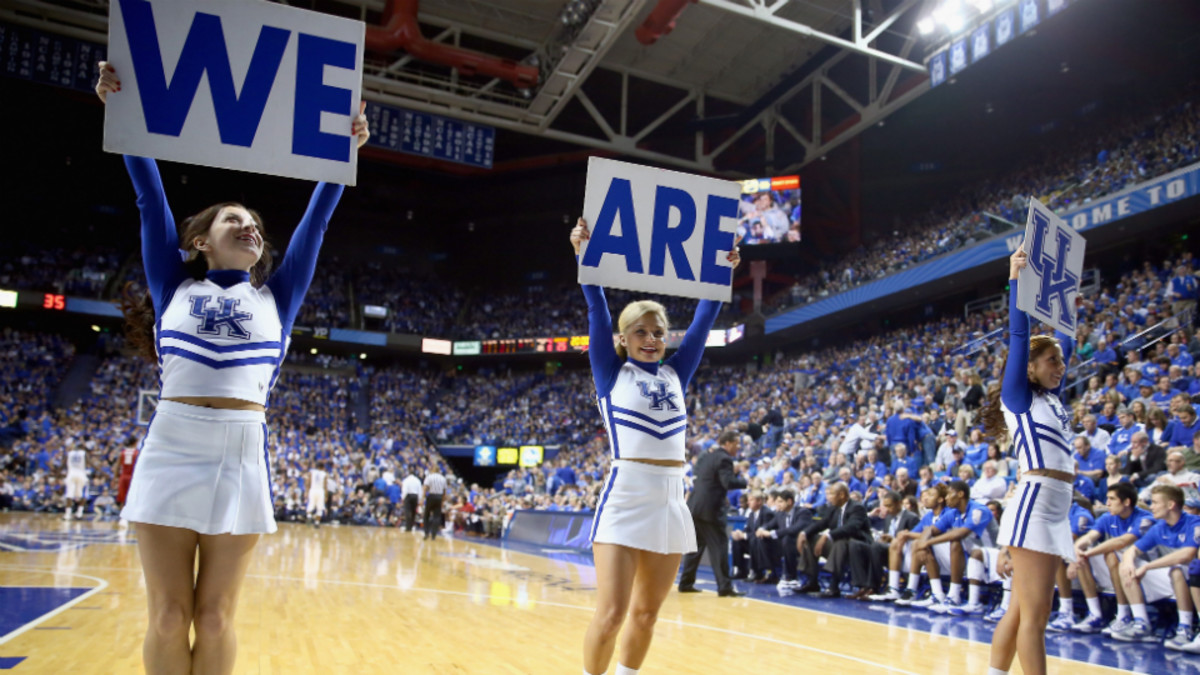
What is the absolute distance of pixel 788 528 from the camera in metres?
10.1

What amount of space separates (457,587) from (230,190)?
92.6 ft

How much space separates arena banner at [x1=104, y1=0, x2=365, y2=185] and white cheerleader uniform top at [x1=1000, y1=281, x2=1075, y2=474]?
295 cm

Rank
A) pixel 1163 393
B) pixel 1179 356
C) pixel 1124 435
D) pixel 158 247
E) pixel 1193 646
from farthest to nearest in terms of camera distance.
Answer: pixel 1179 356
pixel 1163 393
pixel 1124 435
pixel 1193 646
pixel 158 247

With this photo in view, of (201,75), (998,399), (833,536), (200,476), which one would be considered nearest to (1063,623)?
(833,536)

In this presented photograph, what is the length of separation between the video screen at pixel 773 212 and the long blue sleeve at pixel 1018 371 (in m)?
21.1

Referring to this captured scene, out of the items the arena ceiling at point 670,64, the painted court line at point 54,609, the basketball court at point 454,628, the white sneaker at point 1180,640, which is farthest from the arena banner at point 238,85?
the arena ceiling at point 670,64

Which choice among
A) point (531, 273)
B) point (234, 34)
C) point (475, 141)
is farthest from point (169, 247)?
point (531, 273)

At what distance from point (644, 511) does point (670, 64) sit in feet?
73.5

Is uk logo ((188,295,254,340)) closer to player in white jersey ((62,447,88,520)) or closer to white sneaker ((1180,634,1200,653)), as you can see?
white sneaker ((1180,634,1200,653))

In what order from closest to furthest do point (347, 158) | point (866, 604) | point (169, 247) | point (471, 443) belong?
point (169, 247) → point (347, 158) → point (866, 604) → point (471, 443)

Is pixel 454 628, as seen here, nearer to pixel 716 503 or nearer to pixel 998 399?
pixel 716 503

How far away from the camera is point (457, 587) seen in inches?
352

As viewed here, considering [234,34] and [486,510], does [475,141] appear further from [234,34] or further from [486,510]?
[234,34]

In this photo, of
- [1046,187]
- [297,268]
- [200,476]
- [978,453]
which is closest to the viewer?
[200,476]
